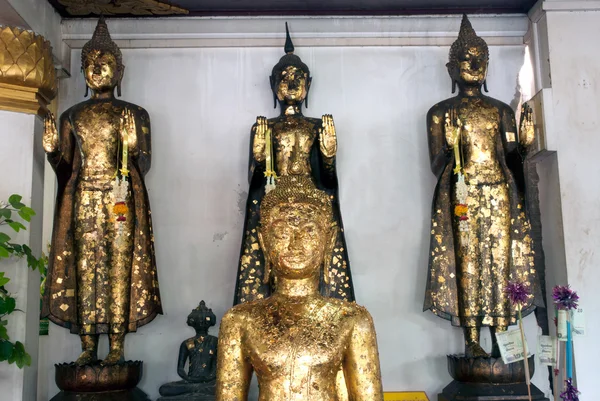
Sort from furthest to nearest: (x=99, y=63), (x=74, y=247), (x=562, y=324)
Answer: (x=99, y=63) → (x=74, y=247) → (x=562, y=324)

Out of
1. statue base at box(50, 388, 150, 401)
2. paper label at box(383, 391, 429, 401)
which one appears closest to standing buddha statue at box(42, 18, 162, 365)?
statue base at box(50, 388, 150, 401)

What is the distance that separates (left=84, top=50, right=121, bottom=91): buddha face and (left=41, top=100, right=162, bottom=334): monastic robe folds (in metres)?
0.14

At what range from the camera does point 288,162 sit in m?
4.21

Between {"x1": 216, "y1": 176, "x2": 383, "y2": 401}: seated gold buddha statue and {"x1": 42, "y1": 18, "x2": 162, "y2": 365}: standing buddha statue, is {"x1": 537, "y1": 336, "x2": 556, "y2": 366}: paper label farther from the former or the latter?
{"x1": 42, "y1": 18, "x2": 162, "y2": 365}: standing buddha statue

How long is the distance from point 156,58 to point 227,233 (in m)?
1.36

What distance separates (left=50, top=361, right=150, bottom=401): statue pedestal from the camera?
12.3 feet

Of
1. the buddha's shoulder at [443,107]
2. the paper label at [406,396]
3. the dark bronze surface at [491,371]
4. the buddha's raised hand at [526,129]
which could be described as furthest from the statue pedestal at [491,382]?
the buddha's shoulder at [443,107]

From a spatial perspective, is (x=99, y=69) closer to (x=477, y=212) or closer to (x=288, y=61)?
(x=288, y=61)

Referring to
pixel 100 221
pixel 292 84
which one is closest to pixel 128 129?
pixel 100 221

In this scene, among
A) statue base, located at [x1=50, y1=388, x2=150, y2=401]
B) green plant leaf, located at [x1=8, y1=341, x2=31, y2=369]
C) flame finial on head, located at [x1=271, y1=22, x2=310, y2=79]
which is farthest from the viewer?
flame finial on head, located at [x1=271, y1=22, x2=310, y2=79]

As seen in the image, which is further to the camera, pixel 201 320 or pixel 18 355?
pixel 201 320

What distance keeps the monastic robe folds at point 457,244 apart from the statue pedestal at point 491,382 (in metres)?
0.26

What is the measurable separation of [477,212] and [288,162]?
1.18 metres

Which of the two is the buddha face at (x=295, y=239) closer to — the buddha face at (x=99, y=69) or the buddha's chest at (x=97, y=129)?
the buddha's chest at (x=97, y=129)
